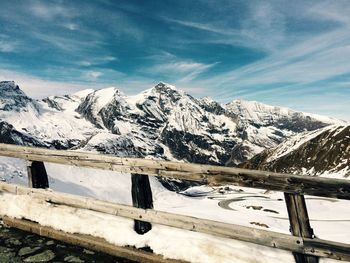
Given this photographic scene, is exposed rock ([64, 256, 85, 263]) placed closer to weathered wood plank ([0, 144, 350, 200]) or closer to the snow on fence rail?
the snow on fence rail

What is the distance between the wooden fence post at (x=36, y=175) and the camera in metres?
8.70

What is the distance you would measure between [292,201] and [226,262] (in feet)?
4.92

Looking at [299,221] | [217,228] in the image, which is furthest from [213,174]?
[299,221]

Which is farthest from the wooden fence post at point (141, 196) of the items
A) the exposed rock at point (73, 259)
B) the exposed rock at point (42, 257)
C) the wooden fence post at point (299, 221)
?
the wooden fence post at point (299, 221)

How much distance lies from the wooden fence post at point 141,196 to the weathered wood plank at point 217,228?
15cm

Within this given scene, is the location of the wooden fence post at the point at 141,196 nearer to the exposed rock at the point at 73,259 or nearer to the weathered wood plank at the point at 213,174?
the weathered wood plank at the point at 213,174

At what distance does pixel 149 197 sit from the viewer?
7102 millimetres

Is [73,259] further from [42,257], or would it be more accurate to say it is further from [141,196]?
[141,196]

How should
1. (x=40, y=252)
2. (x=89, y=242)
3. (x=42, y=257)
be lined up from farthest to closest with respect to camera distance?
(x=89, y=242) → (x=40, y=252) → (x=42, y=257)

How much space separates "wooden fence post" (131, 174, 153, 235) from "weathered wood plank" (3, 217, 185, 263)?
1.67ft

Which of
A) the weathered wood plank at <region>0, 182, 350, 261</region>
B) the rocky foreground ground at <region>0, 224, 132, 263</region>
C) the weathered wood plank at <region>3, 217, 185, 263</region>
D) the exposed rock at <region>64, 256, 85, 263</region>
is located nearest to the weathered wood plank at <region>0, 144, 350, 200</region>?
the weathered wood plank at <region>0, 182, 350, 261</region>

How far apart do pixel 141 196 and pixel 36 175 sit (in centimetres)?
316

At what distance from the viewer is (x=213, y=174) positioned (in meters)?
6.29

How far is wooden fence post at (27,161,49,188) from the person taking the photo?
870 centimetres
